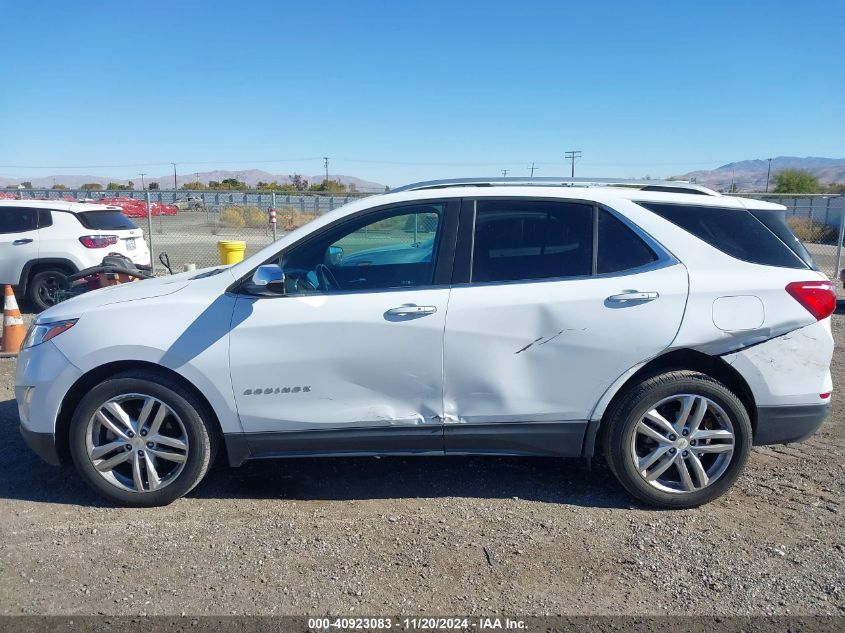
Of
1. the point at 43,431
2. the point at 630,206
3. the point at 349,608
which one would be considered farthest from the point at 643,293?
the point at 43,431

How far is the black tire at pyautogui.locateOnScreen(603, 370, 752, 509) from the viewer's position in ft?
12.6

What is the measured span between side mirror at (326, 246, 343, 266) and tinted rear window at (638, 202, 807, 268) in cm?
179

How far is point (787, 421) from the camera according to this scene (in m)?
3.94

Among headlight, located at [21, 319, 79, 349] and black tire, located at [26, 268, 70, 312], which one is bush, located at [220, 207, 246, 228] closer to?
black tire, located at [26, 268, 70, 312]

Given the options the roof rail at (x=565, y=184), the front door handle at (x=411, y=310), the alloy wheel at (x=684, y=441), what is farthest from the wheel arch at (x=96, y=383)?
the alloy wheel at (x=684, y=441)

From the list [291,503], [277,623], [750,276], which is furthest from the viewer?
[291,503]

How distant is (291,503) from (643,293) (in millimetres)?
2322

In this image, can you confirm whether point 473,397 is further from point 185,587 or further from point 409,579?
point 185,587

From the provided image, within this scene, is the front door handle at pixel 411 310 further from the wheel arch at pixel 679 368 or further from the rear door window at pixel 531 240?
the wheel arch at pixel 679 368

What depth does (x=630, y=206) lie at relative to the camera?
3988mm

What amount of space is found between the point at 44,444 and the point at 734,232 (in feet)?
13.4

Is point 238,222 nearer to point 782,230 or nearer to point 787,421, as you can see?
point 782,230

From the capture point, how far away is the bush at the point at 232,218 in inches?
1065

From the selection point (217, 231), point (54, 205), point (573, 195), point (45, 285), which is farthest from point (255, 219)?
point (573, 195)
